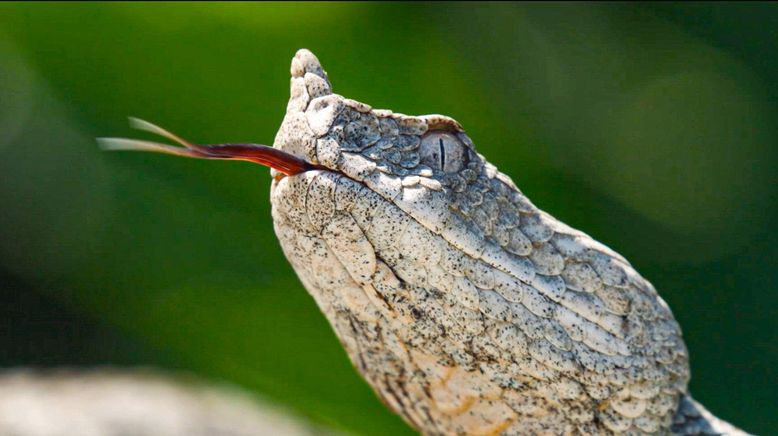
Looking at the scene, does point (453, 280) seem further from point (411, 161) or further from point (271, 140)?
point (271, 140)

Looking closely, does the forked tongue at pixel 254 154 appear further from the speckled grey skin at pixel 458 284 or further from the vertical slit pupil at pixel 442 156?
the vertical slit pupil at pixel 442 156

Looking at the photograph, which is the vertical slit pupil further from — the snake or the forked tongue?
the forked tongue

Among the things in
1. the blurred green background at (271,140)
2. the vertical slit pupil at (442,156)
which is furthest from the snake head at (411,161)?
the blurred green background at (271,140)

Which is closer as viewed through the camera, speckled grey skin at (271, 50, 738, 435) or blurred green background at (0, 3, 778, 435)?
speckled grey skin at (271, 50, 738, 435)

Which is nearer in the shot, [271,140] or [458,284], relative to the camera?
[458,284]

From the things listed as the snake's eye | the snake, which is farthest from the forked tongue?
the snake's eye

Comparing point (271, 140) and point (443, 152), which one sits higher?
point (271, 140)

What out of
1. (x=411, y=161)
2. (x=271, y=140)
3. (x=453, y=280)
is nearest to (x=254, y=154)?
(x=411, y=161)
